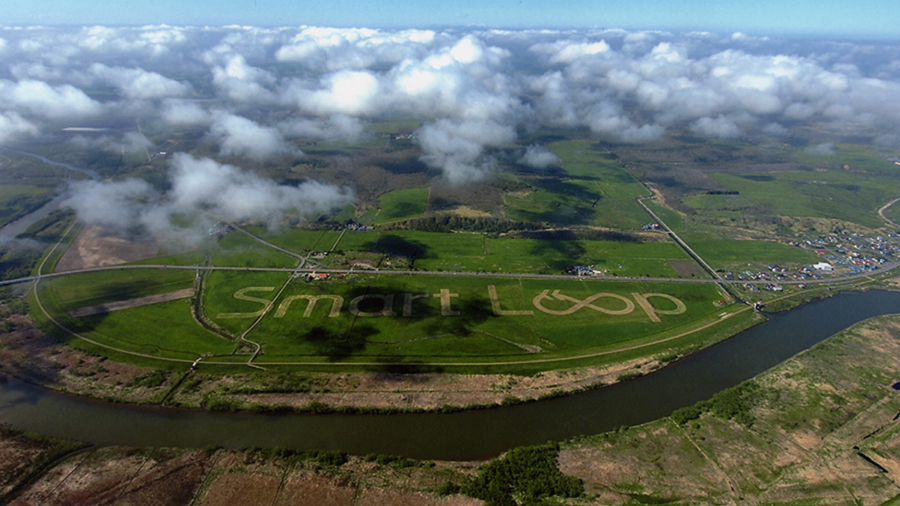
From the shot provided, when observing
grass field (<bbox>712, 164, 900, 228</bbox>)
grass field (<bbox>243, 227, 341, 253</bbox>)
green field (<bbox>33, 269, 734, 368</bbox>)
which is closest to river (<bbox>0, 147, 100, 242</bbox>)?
green field (<bbox>33, 269, 734, 368</bbox>)

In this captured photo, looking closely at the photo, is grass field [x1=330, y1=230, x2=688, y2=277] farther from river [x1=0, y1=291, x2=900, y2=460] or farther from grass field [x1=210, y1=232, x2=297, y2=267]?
river [x1=0, y1=291, x2=900, y2=460]

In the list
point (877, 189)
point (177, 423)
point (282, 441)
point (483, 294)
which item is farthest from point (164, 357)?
point (877, 189)

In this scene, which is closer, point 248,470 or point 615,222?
point 248,470

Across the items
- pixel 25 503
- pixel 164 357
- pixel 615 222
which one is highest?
pixel 615 222

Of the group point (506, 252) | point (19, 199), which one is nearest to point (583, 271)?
point (506, 252)

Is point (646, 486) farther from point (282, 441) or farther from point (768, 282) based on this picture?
point (768, 282)

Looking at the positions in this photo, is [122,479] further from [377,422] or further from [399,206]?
[399,206]
